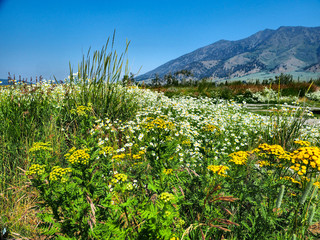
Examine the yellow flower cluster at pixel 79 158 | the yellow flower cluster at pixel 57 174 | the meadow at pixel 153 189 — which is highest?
the yellow flower cluster at pixel 79 158

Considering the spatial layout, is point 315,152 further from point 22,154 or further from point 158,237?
point 22,154

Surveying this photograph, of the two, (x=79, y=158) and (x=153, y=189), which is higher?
(x=79, y=158)

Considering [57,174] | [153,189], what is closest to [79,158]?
[57,174]

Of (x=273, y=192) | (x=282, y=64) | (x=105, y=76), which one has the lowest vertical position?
(x=273, y=192)

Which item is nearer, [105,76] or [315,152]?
[315,152]

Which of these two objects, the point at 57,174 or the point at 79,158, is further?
the point at 79,158

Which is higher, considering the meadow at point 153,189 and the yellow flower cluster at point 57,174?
the yellow flower cluster at point 57,174

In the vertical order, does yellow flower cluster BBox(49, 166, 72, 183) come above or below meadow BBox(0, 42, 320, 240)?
above

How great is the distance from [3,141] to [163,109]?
420 cm

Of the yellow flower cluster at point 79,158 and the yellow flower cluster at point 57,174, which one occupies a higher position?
the yellow flower cluster at point 79,158

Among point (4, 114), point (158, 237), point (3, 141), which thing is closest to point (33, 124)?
point (3, 141)

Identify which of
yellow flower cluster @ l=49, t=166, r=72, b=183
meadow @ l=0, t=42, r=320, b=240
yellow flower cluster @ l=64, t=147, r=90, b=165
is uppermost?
yellow flower cluster @ l=64, t=147, r=90, b=165

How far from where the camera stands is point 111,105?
193 inches

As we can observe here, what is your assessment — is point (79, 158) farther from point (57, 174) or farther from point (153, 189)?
point (153, 189)
